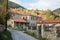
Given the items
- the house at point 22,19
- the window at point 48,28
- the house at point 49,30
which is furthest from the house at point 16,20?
the window at point 48,28

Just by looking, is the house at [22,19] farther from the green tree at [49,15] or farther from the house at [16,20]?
the green tree at [49,15]

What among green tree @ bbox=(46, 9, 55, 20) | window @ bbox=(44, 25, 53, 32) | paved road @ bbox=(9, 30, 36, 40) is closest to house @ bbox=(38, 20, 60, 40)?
window @ bbox=(44, 25, 53, 32)

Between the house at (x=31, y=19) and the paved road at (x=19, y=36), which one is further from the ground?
the house at (x=31, y=19)

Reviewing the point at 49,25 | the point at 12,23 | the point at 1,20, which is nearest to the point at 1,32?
the point at 1,20

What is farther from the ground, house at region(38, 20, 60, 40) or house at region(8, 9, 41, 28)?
house at region(8, 9, 41, 28)

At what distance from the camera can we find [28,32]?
15.3ft

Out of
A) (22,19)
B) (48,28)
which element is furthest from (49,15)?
(22,19)

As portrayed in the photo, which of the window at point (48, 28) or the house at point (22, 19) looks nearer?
the house at point (22, 19)

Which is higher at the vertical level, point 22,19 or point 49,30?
point 22,19

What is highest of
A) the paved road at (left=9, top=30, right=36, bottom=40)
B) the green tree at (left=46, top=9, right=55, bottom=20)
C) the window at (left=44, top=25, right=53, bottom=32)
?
the green tree at (left=46, top=9, right=55, bottom=20)

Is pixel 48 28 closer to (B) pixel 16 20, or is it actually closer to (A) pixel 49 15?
(A) pixel 49 15

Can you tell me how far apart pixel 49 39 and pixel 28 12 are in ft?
2.41

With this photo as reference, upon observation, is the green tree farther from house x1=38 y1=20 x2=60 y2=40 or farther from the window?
the window

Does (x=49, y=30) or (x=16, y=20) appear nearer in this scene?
(x=16, y=20)
